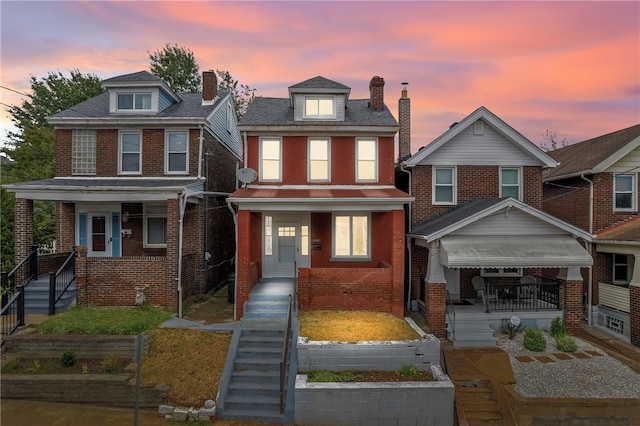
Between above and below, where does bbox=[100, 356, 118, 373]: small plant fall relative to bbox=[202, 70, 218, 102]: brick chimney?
below

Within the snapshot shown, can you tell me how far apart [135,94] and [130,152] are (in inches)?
109

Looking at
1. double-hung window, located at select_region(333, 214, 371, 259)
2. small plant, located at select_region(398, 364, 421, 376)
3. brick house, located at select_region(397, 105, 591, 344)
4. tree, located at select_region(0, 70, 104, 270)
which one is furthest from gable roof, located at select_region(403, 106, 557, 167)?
tree, located at select_region(0, 70, 104, 270)

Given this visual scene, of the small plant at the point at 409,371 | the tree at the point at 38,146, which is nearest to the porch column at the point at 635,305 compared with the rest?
the small plant at the point at 409,371

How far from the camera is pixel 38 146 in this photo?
25000 mm

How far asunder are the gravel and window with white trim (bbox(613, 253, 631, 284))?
4.98 metres

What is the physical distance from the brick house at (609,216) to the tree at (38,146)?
25798 mm

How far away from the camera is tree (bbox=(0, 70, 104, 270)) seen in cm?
1666

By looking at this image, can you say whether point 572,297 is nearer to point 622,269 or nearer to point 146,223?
point 622,269

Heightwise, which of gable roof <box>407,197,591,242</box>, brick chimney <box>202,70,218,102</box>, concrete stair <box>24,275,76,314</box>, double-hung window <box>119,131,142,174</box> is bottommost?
concrete stair <box>24,275,76,314</box>

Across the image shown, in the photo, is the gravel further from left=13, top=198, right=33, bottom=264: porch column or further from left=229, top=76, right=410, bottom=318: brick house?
left=13, top=198, right=33, bottom=264: porch column

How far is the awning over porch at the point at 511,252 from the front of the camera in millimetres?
10922

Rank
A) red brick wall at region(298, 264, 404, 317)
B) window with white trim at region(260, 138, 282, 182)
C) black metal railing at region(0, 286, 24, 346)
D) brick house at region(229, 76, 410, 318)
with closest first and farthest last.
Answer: black metal railing at region(0, 286, 24, 346) → red brick wall at region(298, 264, 404, 317) → brick house at region(229, 76, 410, 318) → window with white trim at region(260, 138, 282, 182)

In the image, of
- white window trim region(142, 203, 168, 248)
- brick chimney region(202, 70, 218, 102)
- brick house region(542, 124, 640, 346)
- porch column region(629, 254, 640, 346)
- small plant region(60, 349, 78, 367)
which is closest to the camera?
small plant region(60, 349, 78, 367)

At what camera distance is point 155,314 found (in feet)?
35.2
